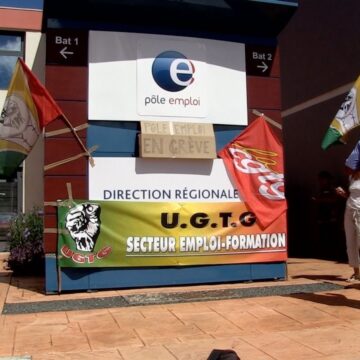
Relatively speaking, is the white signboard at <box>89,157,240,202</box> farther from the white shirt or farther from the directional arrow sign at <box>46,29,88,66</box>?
the white shirt

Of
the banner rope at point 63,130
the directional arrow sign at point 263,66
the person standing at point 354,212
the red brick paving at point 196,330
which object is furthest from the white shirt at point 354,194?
the banner rope at point 63,130

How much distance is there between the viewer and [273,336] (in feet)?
17.7

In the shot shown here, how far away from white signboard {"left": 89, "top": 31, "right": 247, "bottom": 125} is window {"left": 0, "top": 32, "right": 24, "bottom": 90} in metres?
7.54

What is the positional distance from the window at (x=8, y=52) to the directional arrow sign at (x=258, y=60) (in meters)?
8.08

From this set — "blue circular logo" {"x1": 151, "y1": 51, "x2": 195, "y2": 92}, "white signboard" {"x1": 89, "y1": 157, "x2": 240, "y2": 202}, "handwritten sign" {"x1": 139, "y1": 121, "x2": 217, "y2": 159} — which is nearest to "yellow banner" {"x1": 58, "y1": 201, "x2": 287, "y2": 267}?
"white signboard" {"x1": 89, "y1": 157, "x2": 240, "y2": 202}

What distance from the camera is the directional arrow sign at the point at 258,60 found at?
8281 mm

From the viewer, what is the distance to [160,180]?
7777mm

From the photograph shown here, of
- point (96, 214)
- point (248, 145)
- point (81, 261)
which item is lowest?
point (81, 261)

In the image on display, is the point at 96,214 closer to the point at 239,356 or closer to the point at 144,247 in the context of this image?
the point at 144,247

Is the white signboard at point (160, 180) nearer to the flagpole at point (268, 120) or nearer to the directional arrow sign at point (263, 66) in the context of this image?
the flagpole at point (268, 120)

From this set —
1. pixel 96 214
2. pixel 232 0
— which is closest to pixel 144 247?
pixel 96 214

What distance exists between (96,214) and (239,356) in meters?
3.34

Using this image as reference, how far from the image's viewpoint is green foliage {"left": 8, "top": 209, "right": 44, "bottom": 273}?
9477 millimetres

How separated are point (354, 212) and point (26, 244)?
5.47 meters
